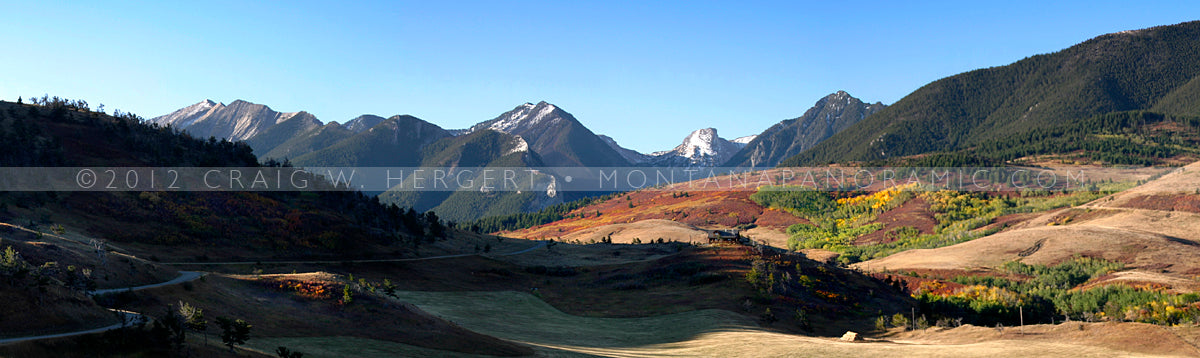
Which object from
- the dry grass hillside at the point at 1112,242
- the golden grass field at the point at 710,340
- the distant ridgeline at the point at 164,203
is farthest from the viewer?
the dry grass hillside at the point at 1112,242

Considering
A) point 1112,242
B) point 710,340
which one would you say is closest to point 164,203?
point 710,340

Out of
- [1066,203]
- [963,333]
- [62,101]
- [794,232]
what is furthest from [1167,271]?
[62,101]

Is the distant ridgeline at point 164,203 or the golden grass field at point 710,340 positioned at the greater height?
the distant ridgeline at point 164,203

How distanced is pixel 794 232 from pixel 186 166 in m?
141

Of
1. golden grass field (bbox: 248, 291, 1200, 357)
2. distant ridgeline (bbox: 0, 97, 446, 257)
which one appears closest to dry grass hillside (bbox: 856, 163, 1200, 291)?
golden grass field (bbox: 248, 291, 1200, 357)

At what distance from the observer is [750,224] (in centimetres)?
19812

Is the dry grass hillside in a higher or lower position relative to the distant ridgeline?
lower

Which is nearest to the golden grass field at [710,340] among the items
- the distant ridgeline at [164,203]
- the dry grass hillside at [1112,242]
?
the distant ridgeline at [164,203]

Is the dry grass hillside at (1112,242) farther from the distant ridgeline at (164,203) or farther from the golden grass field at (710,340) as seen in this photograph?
the distant ridgeline at (164,203)

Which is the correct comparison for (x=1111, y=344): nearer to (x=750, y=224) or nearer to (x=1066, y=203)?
(x=1066, y=203)

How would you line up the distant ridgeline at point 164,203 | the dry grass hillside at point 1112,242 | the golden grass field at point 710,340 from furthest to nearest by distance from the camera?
the dry grass hillside at point 1112,242, the distant ridgeline at point 164,203, the golden grass field at point 710,340

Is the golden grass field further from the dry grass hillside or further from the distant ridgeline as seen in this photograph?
the dry grass hillside

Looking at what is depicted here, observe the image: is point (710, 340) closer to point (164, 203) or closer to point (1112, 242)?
point (164, 203)

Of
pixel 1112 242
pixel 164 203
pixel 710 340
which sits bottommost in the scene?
pixel 1112 242
